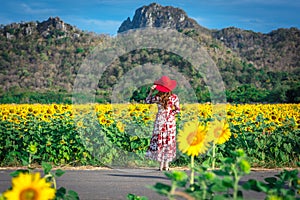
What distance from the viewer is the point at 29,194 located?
6.60ft

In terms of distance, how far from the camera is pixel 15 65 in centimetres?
4494

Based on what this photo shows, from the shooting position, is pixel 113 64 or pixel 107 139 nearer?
pixel 107 139

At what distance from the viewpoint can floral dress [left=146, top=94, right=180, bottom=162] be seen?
8602 millimetres

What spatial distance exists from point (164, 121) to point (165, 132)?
0.18m

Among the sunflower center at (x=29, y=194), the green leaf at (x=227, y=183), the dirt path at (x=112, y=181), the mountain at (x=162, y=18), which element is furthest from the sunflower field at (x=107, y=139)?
the mountain at (x=162, y=18)

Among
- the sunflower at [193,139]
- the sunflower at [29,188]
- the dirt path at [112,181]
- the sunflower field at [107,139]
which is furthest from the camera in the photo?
the sunflower field at [107,139]

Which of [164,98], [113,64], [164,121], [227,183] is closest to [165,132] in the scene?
[164,121]

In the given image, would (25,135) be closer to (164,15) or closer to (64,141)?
(64,141)

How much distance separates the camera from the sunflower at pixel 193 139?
10.3 ft

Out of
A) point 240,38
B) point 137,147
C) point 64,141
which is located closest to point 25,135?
point 64,141

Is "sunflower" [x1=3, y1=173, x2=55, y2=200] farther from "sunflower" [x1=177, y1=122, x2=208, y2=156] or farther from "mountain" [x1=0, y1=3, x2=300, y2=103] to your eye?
"mountain" [x1=0, y1=3, x2=300, y2=103]

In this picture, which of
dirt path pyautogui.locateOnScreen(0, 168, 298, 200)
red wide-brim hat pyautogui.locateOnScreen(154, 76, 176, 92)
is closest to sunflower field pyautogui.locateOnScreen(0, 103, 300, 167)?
dirt path pyautogui.locateOnScreen(0, 168, 298, 200)

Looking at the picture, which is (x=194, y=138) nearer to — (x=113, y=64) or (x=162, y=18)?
(x=113, y=64)

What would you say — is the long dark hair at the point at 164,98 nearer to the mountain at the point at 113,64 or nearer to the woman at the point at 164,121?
the woman at the point at 164,121
